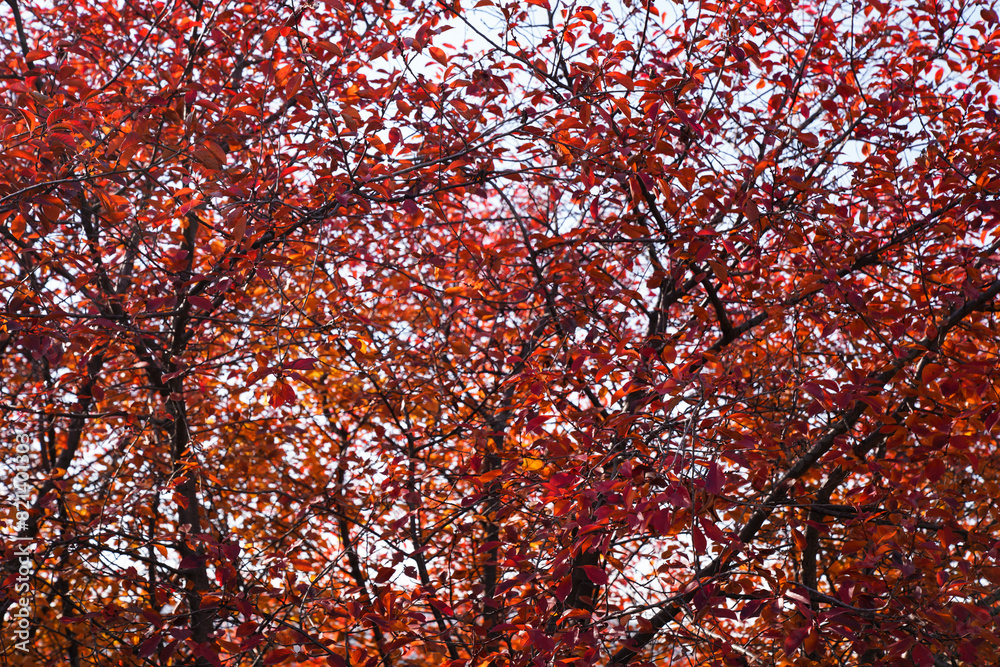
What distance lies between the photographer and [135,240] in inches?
158

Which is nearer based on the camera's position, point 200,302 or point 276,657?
point 276,657

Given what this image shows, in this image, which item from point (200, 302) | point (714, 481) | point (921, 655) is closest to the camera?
point (714, 481)

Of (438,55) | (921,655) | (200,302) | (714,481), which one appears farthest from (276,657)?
(438,55)

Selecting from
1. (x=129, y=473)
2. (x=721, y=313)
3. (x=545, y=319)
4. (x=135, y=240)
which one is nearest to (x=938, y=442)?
(x=721, y=313)

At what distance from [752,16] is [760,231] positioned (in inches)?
66.3

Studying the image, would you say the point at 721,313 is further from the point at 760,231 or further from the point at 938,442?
the point at 938,442

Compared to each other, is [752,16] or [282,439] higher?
[752,16]

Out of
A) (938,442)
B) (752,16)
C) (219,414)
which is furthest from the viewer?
(219,414)

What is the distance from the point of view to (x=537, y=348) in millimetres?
3818

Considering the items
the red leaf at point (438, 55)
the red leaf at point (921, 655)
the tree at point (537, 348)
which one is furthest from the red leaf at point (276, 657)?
the red leaf at point (438, 55)

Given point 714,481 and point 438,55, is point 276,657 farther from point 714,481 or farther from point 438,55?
point 438,55

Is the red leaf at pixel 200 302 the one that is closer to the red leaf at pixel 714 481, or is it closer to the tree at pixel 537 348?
the tree at pixel 537 348

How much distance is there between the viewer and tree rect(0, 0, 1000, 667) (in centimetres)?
269

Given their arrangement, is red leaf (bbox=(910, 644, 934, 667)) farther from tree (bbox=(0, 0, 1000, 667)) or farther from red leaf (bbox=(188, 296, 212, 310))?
red leaf (bbox=(188, 296, 212, 310))
